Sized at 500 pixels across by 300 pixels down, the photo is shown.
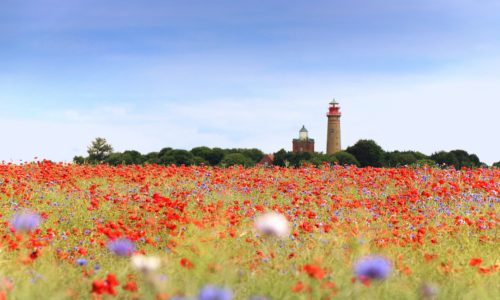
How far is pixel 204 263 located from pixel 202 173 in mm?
9677

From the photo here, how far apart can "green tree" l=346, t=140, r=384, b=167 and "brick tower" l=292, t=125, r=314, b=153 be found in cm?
3172

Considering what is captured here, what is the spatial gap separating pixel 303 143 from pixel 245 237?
68046 millimetres

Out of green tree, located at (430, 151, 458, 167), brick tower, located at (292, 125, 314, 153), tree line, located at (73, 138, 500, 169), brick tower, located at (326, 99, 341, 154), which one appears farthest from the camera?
brick tower, located at (292, 125, 314, 153)

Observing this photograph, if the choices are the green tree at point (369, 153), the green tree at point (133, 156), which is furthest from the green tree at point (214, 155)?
the green tree at point (369, 153)

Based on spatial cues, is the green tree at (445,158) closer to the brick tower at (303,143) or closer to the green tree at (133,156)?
the green tree at (133,156)

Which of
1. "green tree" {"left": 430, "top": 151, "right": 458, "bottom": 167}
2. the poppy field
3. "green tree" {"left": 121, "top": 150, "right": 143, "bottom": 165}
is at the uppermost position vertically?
"green tree" {"left": 430, "top": 151, "right": 458, "bottom": 167}

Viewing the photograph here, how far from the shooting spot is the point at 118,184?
41.5 ft

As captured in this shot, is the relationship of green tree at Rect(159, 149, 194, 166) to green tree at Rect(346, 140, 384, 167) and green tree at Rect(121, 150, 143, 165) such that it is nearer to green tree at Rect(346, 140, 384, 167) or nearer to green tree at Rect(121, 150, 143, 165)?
green tree at Rect(121, 150, 143, 165)

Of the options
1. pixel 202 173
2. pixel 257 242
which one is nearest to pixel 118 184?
pixel 202 173

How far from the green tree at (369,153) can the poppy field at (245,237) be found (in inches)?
1032

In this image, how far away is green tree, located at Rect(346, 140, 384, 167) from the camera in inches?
1617

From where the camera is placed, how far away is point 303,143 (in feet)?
245

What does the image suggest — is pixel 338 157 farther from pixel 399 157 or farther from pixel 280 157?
pixel 280 157

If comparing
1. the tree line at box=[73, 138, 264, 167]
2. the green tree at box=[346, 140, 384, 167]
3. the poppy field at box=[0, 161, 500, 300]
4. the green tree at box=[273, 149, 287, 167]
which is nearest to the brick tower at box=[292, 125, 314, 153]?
the tree line at box=[73, 138, 264, 167]
